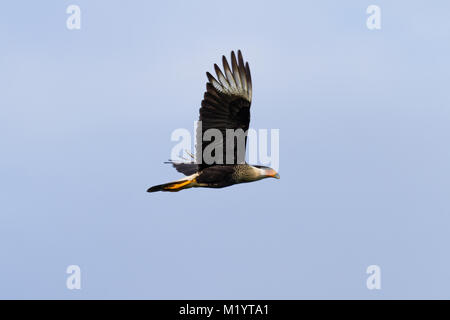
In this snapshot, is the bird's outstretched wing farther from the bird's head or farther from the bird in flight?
the bird's head

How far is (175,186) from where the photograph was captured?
1678 centimetres

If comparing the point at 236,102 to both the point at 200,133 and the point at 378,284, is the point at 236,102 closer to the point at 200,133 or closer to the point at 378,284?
the point at 200,133

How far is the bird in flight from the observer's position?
1644cm

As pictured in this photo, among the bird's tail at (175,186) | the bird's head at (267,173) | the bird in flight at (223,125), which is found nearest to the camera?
the bird in flight at (223,125)

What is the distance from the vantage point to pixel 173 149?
18188 mm

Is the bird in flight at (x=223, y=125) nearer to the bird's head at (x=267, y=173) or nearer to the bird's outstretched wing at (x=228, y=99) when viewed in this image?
the bird's outstretched wing at (x=228, y=99)

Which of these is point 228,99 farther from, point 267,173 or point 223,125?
point 267,173

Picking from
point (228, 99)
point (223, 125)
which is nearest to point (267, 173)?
point (223, 125)

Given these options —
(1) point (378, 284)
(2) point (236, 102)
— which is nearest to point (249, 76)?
(2) point (236, 102)

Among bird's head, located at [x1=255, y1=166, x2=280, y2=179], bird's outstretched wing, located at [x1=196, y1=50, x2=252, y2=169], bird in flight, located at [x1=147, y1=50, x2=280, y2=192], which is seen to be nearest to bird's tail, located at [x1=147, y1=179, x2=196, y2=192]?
bird in flight, located at [x1=147, y1=50, x2=280, y2=192]

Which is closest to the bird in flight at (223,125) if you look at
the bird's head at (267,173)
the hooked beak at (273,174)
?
the bird's head at (267,173)

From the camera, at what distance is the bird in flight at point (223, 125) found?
53.9 ft

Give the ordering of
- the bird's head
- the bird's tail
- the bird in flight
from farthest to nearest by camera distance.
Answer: the bird's head → the bird's tail → the bird in flight

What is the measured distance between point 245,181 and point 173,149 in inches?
72.2
